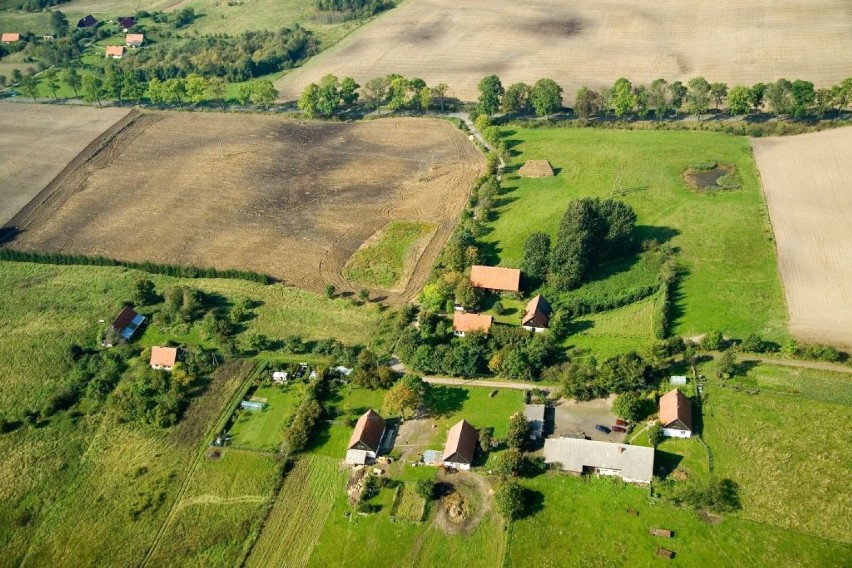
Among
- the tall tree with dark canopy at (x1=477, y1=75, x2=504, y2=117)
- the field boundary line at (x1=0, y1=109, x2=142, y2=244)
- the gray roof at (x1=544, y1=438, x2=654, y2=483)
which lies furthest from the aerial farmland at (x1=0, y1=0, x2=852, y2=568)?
the tall tree with dark canopy at (x1=477, y1=75, x2=504, y2=117)

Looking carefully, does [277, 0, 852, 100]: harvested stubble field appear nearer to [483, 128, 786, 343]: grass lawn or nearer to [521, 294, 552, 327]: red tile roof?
[483, 128, 786, 343]: grass lawn

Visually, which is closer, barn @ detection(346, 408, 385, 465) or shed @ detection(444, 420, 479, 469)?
shed @ detection(444, 420, 479, 469)

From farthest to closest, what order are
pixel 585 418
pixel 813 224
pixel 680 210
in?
pixel 680 210
pixel 813 224
pixel 585 418

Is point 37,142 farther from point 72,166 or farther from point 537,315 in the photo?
point 537,315

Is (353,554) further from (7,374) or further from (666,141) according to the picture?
(666,141)

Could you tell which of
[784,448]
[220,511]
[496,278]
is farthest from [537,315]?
[220,511]

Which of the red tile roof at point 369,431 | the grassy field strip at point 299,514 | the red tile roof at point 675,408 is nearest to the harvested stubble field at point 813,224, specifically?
the red tile roof at point 675,408
